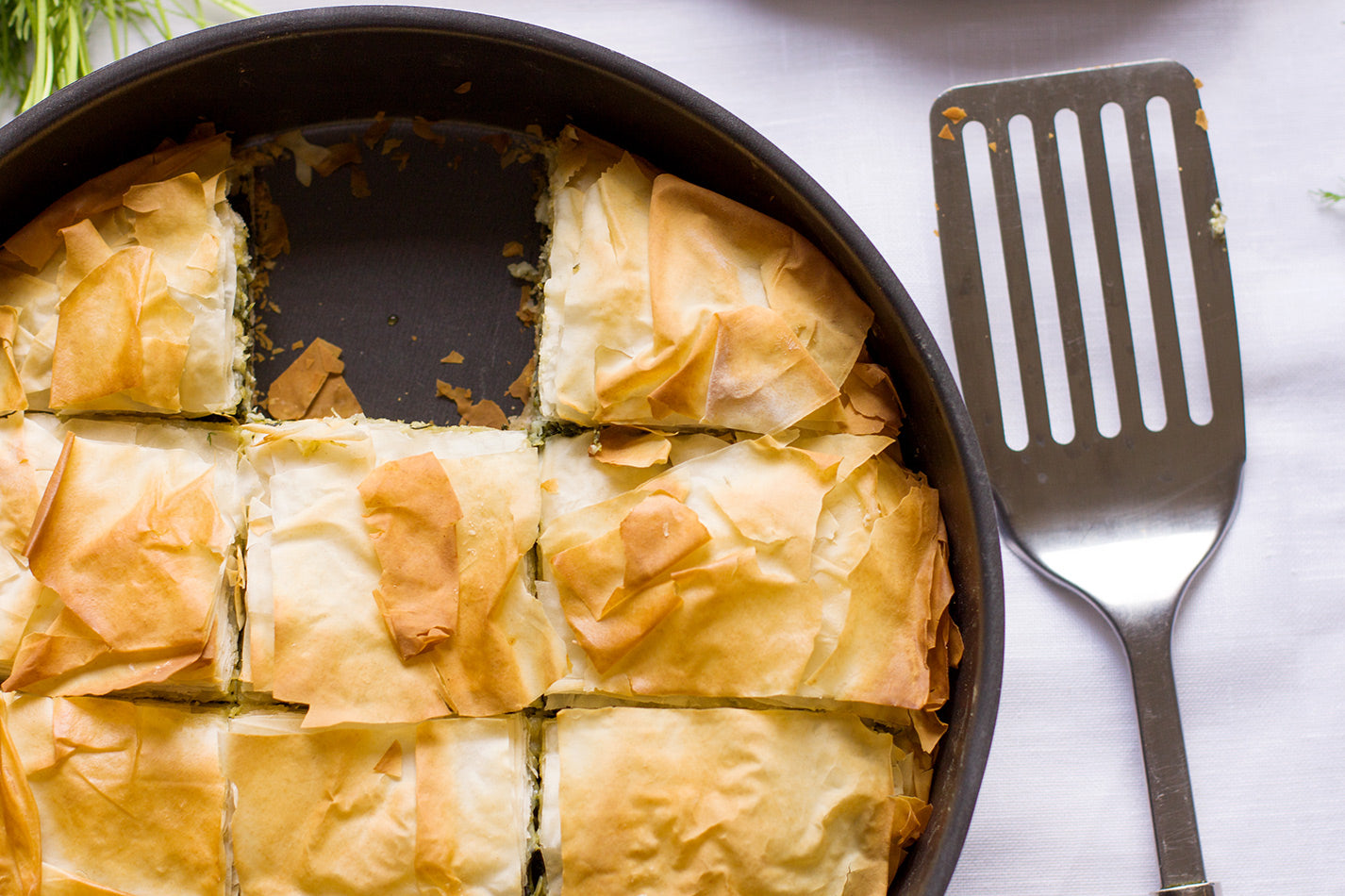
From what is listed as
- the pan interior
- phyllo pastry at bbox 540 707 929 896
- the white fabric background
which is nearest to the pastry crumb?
the white fabric background

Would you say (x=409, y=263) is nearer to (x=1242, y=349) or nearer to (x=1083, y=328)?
(x=1083, y=328)

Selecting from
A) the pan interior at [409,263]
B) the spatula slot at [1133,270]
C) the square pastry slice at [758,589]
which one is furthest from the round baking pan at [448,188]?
the spatula slot at [1133,270]

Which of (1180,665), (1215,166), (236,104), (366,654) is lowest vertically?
(1180,665)

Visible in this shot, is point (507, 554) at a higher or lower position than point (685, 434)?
lower

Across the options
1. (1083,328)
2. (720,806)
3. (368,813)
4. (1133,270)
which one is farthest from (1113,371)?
(368,813)

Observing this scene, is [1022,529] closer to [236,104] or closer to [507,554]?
[507,554]

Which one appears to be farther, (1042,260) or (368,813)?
(1042,260)

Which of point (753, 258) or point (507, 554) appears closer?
point (507, 554)

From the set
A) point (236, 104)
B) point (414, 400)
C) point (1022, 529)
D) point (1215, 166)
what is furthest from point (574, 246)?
point (1215, 166)
